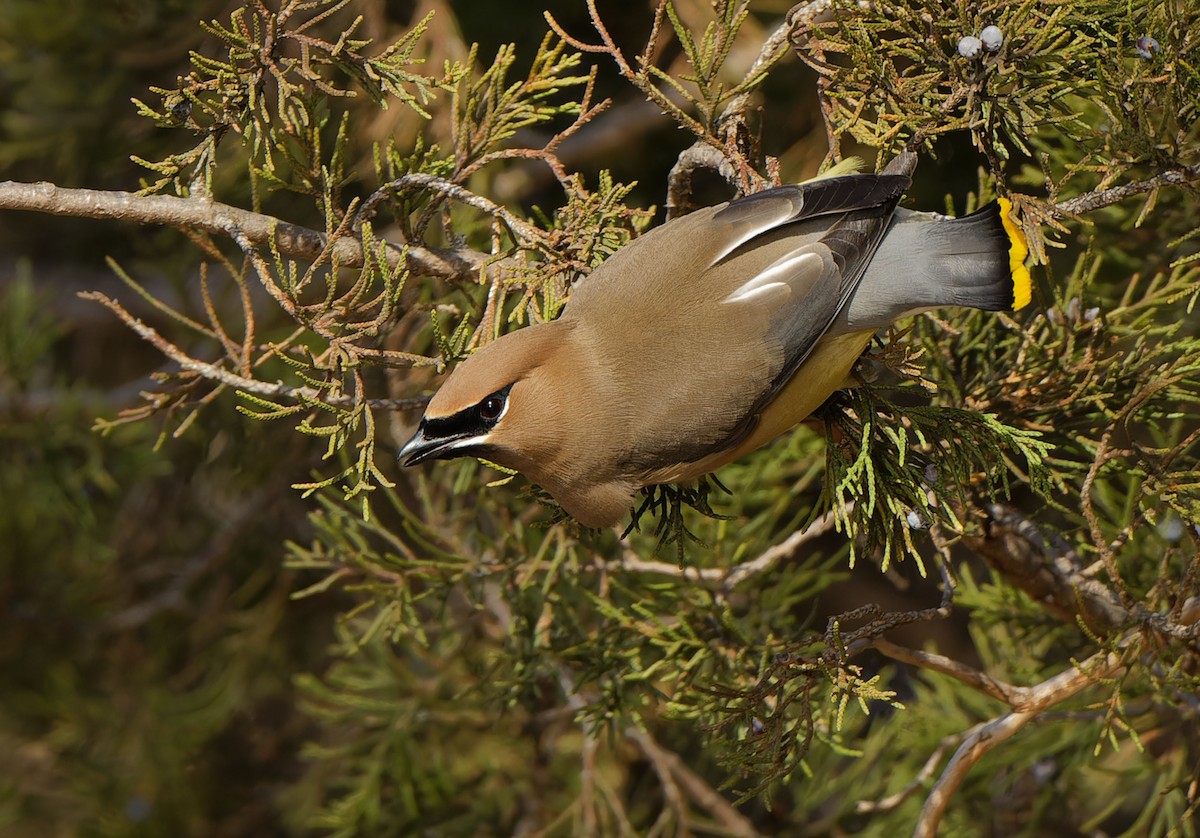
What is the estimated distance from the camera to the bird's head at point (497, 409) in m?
2.45

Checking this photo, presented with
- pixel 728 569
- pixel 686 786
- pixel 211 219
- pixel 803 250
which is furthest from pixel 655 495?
pixel 211 219

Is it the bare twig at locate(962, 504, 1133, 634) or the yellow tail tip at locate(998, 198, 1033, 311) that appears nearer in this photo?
the yellow tail tip at locate(998, 198, 1033, 311)

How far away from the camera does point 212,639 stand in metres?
4.90

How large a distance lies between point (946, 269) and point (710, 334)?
0.48 meters

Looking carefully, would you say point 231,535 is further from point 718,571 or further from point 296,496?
point 718,571

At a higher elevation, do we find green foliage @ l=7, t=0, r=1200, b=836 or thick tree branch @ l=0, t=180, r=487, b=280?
thick tree branch @ l=0, t=180, r=487, b=280

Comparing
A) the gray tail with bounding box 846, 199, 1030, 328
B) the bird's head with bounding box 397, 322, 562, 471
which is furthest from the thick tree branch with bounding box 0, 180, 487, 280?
the gray tail with bounding box 846, 199, 1030, 328

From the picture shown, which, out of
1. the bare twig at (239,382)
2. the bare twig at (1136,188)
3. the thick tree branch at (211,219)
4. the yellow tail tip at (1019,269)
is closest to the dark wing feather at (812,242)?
the yellow tail tip at (1019,269)

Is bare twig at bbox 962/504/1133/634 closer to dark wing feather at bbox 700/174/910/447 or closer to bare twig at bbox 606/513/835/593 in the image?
bare twig at bbox 606/513/835/593

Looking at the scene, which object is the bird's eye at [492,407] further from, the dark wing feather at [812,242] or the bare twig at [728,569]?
the bare twig at [728,569]

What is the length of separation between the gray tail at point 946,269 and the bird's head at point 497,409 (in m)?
0.66

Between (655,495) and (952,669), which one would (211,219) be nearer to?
(655,495)

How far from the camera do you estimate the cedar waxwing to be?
2.55 m

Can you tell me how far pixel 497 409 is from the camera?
2506mm
